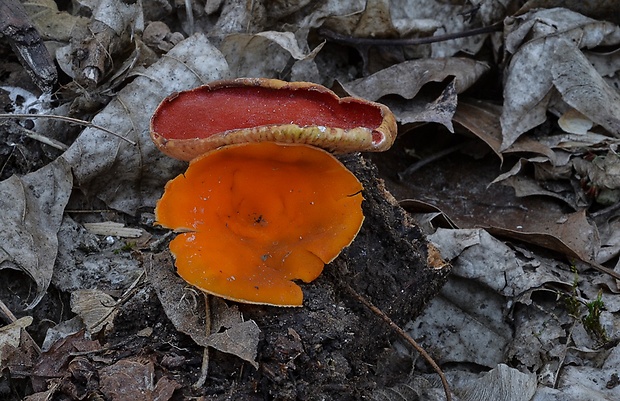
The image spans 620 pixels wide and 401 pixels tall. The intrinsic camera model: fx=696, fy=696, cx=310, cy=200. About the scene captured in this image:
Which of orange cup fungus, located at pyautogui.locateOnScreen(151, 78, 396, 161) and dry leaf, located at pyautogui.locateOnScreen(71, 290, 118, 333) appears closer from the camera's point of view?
orange cup fungus, located at pyautogui.locateOnScreen(151, 78, 396, 161)

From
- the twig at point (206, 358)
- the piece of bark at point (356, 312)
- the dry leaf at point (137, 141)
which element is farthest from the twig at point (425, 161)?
the twig at point (206, 358)

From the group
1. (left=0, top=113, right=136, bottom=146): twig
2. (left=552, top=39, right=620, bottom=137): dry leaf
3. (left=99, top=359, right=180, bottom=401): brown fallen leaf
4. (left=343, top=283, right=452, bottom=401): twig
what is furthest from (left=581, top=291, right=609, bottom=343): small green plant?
(left=0, top=113, right=136, bottom=146): twig

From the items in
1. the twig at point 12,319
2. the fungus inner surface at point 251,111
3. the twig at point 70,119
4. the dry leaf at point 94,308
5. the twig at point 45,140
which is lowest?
the twig at point 12,319

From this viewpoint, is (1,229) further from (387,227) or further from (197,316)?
(387,227)

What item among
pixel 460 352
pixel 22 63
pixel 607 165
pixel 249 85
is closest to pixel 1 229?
pixel 22 63

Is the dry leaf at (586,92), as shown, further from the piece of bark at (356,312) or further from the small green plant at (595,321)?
the piece of bark at (356,312)

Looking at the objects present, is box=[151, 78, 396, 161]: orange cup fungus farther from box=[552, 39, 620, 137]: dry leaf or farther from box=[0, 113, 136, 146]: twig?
box=[552, 39, 620, 137]: dry leaf
